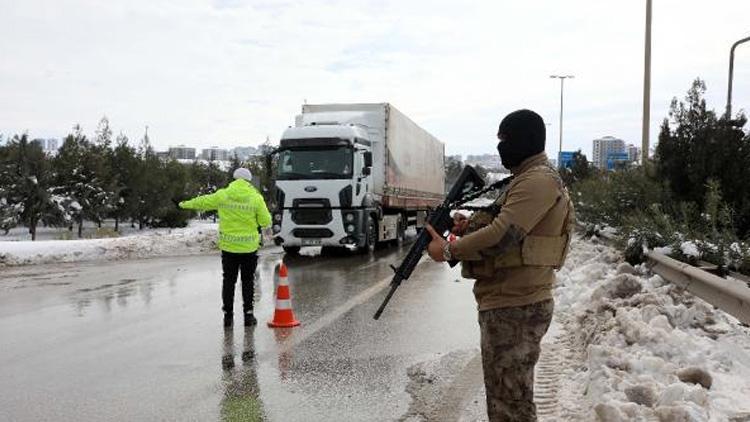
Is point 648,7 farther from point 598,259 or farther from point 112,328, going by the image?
point 112,328

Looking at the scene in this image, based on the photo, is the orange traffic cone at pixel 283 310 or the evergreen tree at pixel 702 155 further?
the evergreen tree at pixel 702 155

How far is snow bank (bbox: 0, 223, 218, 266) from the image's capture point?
15.6m

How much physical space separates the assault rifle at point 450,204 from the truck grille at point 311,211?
12703 millimetres

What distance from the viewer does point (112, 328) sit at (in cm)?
808

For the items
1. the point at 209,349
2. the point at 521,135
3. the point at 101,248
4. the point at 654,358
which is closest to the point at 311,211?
the point at 101,248

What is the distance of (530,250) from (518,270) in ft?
0.42

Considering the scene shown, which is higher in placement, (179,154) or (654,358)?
(179,154)

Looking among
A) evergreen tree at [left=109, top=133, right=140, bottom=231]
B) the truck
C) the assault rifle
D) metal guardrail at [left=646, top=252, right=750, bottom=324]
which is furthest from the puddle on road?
evergreen tree at [left=109, top=133, right=140, bottom=231]

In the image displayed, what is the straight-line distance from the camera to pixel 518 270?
3352 mm

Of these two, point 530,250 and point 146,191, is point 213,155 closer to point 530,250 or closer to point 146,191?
point 146,191

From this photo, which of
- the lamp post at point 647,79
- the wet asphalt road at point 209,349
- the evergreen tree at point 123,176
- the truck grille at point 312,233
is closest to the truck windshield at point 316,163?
the truck grille at point 312,233

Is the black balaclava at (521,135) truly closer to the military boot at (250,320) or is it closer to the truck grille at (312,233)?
the military boot at (250,320)

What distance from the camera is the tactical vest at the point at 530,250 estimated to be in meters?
3.29

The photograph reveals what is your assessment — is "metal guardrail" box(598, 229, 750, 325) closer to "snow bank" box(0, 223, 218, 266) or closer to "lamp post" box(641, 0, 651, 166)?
"snow bank" box(0, 223, 218, 266)
